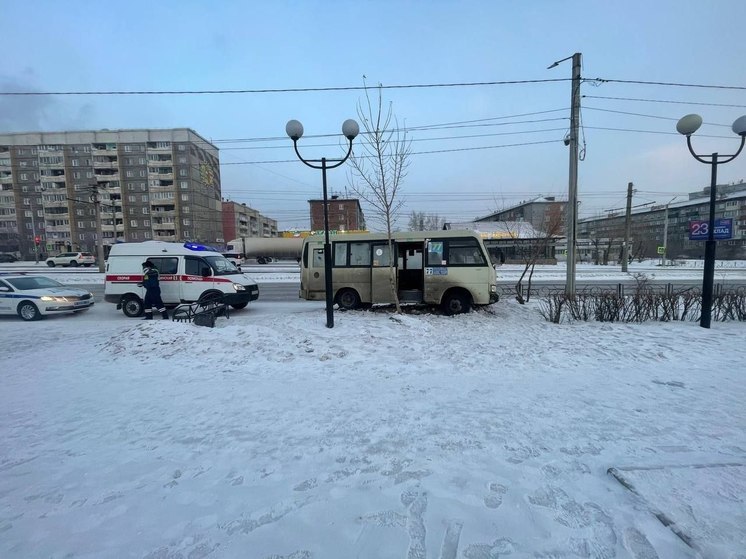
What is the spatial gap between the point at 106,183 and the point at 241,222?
3184cm

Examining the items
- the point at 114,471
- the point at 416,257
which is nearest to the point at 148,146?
the point at 416,257

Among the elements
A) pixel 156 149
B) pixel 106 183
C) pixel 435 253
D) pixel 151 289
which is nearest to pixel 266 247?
pixel 151 289

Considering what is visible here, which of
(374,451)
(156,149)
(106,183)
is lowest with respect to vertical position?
(374,451)

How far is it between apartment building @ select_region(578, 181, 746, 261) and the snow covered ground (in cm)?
5298

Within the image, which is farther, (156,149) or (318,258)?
(156,149)

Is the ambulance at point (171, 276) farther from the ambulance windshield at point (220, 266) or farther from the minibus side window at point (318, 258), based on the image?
the minibus side window at point (318, 258)

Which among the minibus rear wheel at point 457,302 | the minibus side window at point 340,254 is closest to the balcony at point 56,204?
the minibus side window at point 340,254

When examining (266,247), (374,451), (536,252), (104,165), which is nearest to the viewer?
(374,451)

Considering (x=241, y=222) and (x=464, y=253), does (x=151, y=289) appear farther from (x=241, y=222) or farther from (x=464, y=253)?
(x=241, y=222)

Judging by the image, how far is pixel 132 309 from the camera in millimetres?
10734

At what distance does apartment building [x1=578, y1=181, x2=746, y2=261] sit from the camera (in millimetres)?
51688

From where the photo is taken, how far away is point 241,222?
3629 inches

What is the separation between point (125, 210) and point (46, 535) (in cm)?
7897

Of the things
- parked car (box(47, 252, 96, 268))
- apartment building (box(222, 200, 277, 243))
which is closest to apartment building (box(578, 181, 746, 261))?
parked car (box(47, 252, 96, 268))
